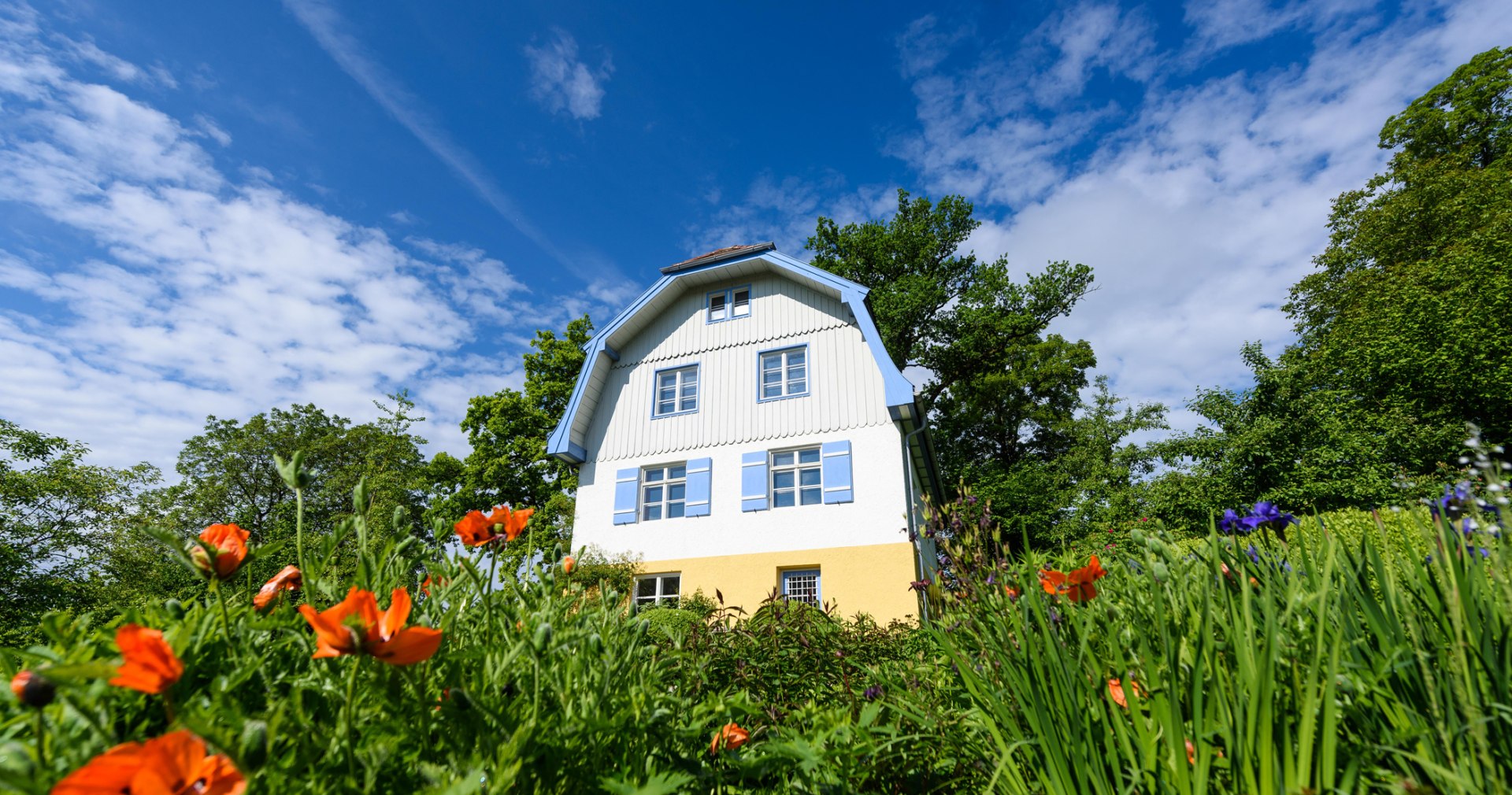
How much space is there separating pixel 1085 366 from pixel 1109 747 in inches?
826

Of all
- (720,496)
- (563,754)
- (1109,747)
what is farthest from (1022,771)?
(720,496)

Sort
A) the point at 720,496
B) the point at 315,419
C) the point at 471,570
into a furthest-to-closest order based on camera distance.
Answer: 1. the point at 315,419
2. the point at 720,496
3. the point at 471,570

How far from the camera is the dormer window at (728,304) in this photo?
12141mm

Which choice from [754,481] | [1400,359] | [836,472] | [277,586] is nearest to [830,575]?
[836,472]

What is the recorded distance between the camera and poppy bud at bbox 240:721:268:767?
0.69m

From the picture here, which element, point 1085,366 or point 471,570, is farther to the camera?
point 1085,366

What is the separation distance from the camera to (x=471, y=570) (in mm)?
1414

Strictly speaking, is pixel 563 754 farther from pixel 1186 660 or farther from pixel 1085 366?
pixel 1085 366

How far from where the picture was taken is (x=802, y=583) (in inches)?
384

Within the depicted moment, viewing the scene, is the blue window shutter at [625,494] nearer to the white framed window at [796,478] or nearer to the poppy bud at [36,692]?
the white framed window at [796,478]

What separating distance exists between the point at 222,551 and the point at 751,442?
31.5 feet

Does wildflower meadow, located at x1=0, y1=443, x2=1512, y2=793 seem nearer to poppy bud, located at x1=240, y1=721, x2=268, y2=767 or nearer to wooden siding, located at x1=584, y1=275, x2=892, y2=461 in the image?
poppy bud, located at x1=240, y1=721, x2=268, y2=767

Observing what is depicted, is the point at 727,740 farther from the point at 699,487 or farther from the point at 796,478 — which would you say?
the point at 699,487

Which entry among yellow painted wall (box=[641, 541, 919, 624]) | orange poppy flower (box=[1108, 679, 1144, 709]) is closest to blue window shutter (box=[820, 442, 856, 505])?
yellow painted wall (box=[641, 541, 919, 624])
